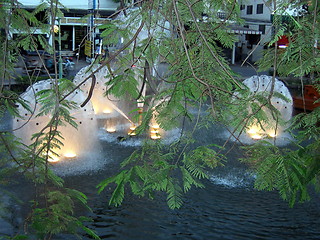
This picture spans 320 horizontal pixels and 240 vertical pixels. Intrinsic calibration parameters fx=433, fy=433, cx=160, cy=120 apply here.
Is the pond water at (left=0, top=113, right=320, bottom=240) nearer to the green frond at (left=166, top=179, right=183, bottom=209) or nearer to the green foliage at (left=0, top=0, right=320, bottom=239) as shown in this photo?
the green foliage at (left=0, top=0, right=320, bottom=239)

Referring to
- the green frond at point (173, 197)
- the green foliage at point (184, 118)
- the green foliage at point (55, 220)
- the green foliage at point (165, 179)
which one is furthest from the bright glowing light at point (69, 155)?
the green frond at point (173, 197)

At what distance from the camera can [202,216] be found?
7.33 metres

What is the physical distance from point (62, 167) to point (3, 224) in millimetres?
3587

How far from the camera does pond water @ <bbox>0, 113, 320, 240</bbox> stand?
6652mm

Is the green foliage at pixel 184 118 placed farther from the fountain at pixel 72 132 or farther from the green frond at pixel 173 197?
the fountain at pixel 72 132

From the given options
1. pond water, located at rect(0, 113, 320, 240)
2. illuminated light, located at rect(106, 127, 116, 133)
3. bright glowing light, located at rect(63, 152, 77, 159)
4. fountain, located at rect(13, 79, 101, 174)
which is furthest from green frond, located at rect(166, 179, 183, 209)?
illuminated light, located at rect(106, 127, 116, 133)

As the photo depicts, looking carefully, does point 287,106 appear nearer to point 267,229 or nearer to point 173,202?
point 267,229

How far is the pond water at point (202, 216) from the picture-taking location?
6.65 meters

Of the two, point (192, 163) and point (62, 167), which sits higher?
point (192, 163)

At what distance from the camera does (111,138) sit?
13.2 m

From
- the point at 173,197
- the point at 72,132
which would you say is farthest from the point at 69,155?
the point at 173,197

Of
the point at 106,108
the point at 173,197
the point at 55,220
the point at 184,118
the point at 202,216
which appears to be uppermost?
the point at 184,118

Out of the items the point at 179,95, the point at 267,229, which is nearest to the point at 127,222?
the point at 267,229

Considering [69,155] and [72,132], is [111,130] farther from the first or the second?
[69,155]
